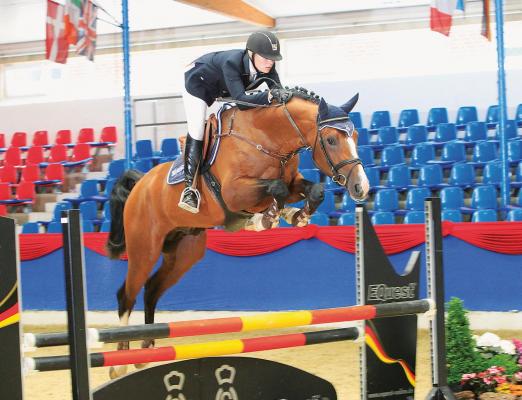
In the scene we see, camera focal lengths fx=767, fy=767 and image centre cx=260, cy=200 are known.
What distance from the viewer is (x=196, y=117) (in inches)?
180

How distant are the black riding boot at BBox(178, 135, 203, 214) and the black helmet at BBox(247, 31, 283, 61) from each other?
2.30 feet

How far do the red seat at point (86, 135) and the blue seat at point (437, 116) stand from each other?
5509 millimetres

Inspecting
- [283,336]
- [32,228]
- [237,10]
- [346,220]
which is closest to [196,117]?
[283,336]

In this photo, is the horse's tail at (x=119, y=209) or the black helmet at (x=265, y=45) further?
the horse's tail at (x=119, y=209)

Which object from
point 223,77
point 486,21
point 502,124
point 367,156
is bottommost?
point 367,156

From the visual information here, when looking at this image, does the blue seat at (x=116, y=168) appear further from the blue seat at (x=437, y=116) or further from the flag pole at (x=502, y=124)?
the flag pole at (x=502, y=124)

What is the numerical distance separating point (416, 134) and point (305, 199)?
649cm

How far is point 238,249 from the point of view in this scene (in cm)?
774

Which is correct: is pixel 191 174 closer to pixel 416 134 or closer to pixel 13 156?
pixel 416 134

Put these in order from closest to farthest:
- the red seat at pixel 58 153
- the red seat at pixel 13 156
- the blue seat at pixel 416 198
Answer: the blue seat at pixel 416 198 → the red seat at pixel 58 153 → the red seat at pixel 13 156

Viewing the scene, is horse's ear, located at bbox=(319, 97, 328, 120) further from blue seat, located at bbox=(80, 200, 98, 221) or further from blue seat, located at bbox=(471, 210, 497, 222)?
blue seat, located at bbox=(80, 200, 98, 221)

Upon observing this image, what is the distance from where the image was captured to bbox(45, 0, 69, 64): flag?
9078 mm

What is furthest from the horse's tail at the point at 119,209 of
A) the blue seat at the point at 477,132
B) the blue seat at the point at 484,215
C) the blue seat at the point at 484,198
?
the blue seat at the point at 477,132

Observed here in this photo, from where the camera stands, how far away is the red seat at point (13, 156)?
1262 cm
